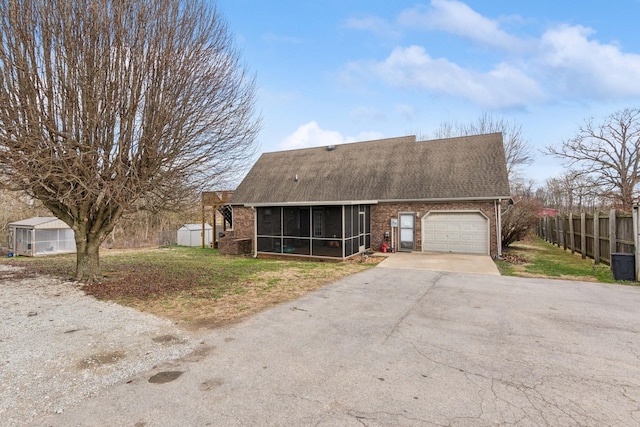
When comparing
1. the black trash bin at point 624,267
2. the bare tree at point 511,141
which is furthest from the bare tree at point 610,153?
the black trash bin at point 624,267

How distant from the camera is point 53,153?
7.09m

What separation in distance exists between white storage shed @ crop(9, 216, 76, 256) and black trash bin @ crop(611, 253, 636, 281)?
86.1ft

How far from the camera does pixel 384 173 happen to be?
17.6 m

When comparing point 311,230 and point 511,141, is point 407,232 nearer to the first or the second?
point 311,230

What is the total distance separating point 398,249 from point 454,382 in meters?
12.7

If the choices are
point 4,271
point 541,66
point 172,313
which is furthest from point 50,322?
point 541,66

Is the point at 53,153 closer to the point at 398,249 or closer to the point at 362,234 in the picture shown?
the point at 362,234

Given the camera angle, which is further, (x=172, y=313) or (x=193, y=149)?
(x=193, y=149)

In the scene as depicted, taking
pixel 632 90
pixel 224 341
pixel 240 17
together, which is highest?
pixel 632 90

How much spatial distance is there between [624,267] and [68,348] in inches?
506

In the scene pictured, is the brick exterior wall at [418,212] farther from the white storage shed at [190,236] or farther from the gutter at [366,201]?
the white storage shed at [190,236]

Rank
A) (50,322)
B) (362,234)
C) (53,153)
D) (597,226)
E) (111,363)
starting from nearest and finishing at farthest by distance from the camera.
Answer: (111,363), (50,322), (53,153), (597,226), (362,234)

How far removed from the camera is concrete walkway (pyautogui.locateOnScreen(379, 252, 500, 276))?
1101 cm

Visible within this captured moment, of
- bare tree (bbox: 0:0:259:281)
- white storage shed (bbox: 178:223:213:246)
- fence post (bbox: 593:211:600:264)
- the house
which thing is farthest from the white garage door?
white storage shed (bbox: 178:223:213:246)
